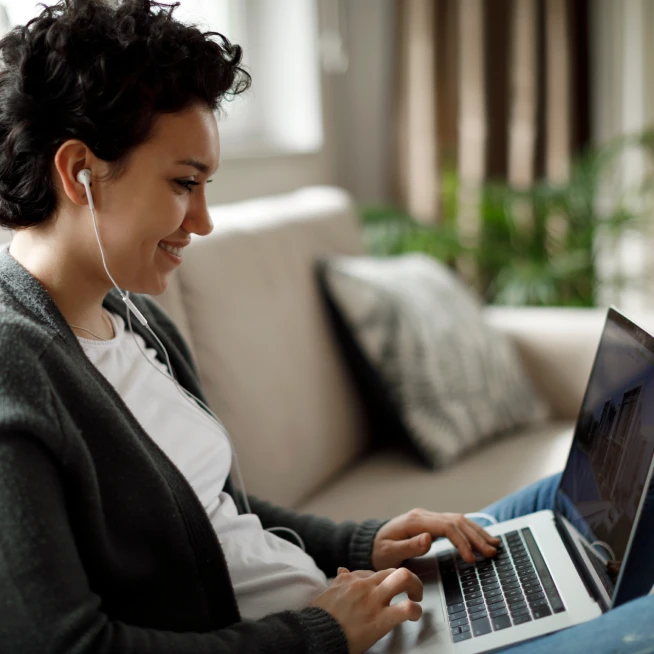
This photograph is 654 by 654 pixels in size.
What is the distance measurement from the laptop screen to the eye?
0.52 meters

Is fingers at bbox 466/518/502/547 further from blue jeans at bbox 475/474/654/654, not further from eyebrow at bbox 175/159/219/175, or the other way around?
eyebrow at bbox 175/159/219/175

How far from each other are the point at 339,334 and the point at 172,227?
0.88m

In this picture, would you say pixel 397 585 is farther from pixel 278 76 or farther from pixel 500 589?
pixel 278 76

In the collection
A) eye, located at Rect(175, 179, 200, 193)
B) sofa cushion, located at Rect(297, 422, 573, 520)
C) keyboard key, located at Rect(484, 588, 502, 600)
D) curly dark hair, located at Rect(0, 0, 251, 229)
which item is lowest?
sofa cushion, located at Rect(297, 422, 573, 520)

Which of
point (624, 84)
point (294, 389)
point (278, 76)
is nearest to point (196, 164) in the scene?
point (294, 389)

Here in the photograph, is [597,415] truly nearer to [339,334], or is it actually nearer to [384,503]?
[384,503]

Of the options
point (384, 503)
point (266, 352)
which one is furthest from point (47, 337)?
point (384, 503)

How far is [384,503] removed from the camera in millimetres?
1506

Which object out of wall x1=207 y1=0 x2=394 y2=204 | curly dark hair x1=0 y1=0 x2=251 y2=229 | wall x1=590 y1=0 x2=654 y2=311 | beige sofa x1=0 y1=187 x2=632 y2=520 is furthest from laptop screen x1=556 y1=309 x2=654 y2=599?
wall x1=590 y1=0 x2=654 y2=311

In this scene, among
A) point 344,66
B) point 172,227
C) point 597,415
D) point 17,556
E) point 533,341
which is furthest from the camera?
point 344,66

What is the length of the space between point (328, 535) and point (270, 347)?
18.7 inches

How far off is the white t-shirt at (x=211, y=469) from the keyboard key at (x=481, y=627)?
198 millimetres

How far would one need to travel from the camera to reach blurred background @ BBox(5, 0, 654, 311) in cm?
260

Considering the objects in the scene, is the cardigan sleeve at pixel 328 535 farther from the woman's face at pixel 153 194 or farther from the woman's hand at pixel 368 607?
the woman's face at pixel 153 194
